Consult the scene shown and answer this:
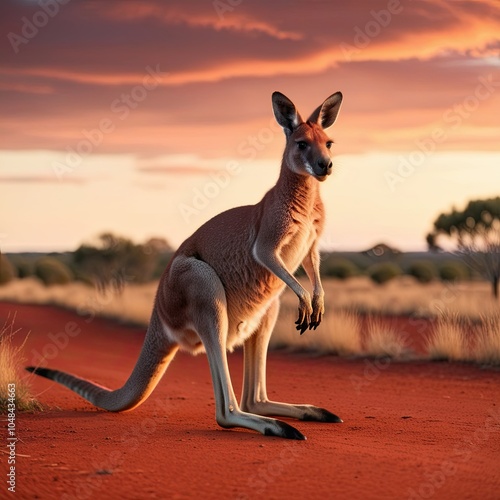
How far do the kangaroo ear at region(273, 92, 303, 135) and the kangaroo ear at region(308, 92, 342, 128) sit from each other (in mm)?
162

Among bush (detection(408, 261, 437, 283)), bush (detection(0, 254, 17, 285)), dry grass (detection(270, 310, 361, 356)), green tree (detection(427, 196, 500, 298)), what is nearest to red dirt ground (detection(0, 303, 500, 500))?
dry grass (detection(270, 310, 361, 356))

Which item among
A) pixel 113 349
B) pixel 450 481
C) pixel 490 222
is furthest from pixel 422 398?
pixel 490 222

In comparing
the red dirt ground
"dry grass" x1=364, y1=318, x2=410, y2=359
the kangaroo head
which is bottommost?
the red dirt ground

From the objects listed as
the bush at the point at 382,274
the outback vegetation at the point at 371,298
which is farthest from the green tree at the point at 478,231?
the bush at the point at 382,274

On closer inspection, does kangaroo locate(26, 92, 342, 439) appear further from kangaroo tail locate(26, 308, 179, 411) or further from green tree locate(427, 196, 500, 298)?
green tree locate(427, 196, 500, 298)

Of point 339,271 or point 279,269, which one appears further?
point 339,271

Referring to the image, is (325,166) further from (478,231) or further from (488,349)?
(478,231)

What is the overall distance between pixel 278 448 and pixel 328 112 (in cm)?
319

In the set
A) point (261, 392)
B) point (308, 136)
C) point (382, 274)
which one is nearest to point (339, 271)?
point (382, 274)

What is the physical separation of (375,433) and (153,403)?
3239 mm

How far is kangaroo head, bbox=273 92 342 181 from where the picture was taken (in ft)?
24.0

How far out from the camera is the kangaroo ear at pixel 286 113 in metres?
7.61

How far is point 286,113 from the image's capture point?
7.70m

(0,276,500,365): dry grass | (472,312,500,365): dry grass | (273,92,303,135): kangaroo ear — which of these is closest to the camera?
(273,92,303,135): kangaroo ear
